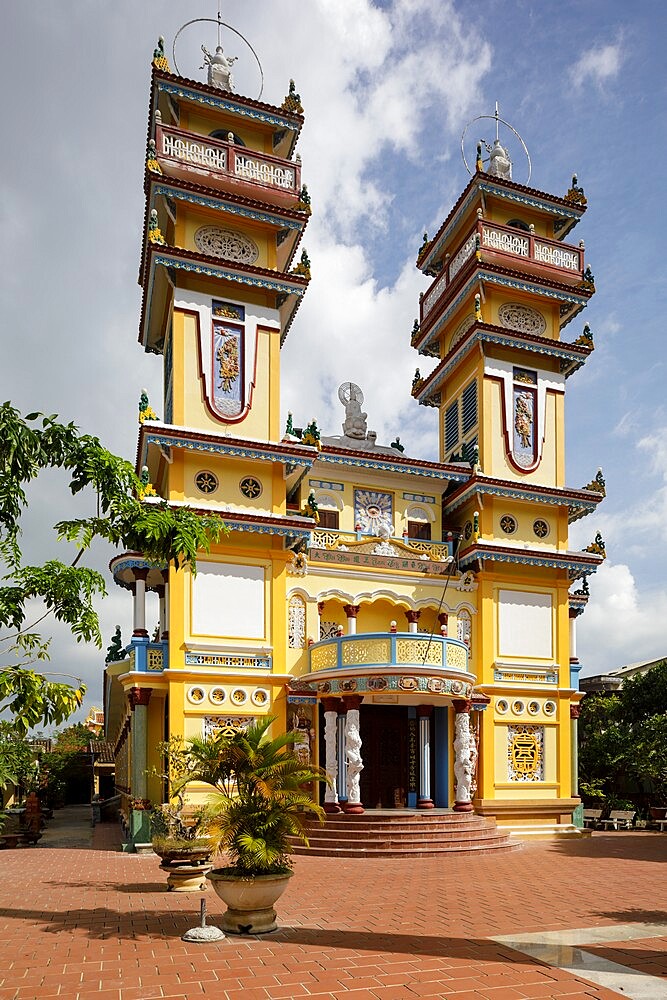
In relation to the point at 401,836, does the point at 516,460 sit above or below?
above

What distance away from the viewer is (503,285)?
86.2 feet

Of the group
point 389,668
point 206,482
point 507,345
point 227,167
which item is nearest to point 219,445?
point 206,482

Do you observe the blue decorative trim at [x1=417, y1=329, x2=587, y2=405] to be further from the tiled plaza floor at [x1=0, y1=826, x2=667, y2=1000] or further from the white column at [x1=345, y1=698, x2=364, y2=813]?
the tiled plaza floor at [x1=0, y1=826, x2=667, y2=1000]

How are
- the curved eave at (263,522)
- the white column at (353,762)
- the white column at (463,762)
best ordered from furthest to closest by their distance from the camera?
the curved eave at (263,522) → the white column at (463,762) → the white column at (353,762)

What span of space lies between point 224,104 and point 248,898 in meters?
22.0

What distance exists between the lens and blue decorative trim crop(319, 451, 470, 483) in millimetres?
24250

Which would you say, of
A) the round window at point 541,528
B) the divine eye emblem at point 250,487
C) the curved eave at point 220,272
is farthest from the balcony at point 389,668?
the curved eave at point 220,272

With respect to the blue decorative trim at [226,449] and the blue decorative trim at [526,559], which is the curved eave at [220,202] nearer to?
the blue decorative trim at [226,449]

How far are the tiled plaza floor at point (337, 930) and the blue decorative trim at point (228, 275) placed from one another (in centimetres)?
1463

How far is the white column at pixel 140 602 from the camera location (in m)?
21.4

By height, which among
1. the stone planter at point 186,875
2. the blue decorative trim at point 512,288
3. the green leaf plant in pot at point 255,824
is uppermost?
the blue decorative trim at point 512,288

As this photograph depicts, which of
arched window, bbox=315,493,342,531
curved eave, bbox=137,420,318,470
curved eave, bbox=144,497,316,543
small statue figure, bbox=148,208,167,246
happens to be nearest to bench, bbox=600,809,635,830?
arched window, bbox=315,493,342,531

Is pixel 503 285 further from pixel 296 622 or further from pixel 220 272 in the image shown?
pixel 296 622

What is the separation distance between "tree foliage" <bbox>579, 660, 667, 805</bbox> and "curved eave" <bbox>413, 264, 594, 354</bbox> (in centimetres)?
1286
